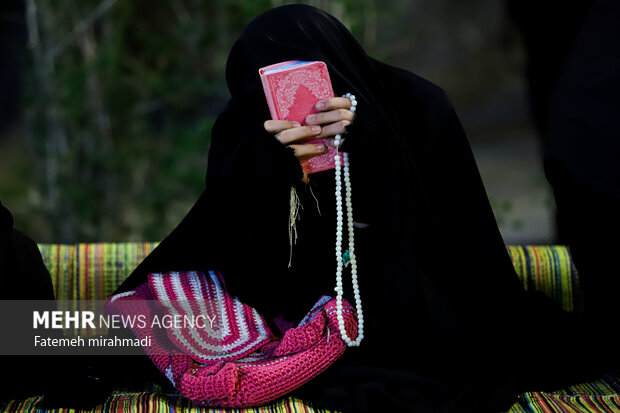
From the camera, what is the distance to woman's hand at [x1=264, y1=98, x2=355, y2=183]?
1375mm

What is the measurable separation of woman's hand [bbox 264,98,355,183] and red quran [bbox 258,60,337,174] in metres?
0.02

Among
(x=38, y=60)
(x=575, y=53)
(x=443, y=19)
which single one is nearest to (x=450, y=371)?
(x=575, y=53)

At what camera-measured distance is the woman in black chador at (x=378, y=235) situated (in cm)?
141

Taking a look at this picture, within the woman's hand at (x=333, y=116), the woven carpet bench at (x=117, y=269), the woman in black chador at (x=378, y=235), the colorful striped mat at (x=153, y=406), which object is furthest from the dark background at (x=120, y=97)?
the colorful striped mat at (x=153, y=406)

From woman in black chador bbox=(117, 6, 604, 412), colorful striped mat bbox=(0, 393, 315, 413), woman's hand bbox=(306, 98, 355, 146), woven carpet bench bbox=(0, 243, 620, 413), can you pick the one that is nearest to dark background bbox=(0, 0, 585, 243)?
woven carpet bench bbox=(0, 243, 620, 413)

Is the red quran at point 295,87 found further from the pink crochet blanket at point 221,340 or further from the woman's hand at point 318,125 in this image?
the pink crochet blanket at point 221,340

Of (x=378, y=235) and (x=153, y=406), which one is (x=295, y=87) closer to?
(x=378, y=235)

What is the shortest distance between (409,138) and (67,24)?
218cm

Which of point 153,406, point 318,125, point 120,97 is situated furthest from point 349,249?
point 120,97

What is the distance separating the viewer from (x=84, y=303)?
72.6 inches

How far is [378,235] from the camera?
4.97ft

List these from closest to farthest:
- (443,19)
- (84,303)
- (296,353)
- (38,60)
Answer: (296,353) → (84,303) → (38,60) → (443,19)

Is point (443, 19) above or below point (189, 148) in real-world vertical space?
above

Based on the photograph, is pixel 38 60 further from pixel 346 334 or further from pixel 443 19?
pixel 443 19
